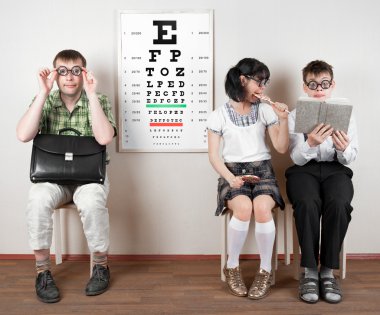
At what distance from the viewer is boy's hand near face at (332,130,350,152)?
2.13m

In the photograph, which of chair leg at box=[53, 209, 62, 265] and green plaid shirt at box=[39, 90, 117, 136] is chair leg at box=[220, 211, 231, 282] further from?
chair leg at box=[53, 209, 62, 265]

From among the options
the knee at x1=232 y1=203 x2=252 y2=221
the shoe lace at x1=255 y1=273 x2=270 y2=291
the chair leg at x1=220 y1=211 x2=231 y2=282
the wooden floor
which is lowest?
the wooden floor

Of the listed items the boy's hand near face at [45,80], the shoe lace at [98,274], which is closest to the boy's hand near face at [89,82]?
the boy's hand near face at [45,80]

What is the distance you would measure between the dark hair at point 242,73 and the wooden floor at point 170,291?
962 mm

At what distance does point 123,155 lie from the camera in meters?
2.70

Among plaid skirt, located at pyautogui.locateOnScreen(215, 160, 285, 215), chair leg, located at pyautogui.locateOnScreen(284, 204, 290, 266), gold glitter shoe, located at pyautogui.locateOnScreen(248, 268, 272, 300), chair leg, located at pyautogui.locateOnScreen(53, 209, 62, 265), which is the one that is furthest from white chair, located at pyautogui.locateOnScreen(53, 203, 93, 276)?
chair leg, located at pyautogui.locateOnScreen(284, 204, 290, 266)

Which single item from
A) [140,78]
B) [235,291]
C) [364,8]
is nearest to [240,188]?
[235,291]

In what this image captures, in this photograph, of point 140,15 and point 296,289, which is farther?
point 140,15

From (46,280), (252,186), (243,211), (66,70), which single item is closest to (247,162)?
(252,186)

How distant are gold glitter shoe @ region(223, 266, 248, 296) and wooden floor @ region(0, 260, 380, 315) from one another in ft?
0.11

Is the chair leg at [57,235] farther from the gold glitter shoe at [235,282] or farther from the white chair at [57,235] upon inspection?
the gold glitter shoe at [235,282]

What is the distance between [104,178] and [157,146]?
467mm

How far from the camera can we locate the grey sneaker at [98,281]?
2.20m

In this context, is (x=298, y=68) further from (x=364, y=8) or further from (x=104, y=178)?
(x=104, y=178)
